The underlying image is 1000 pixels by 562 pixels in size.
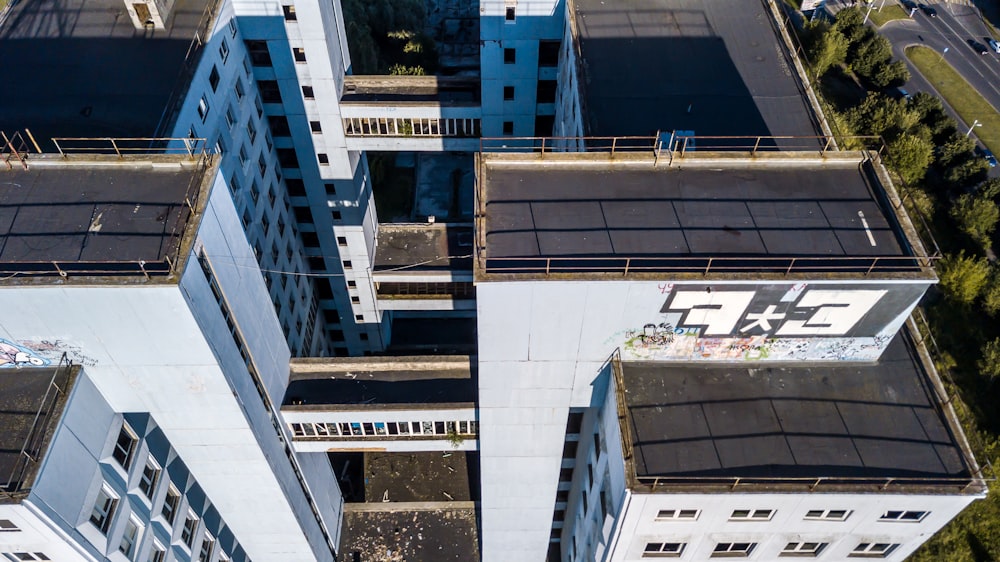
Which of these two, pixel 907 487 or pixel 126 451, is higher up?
pixel 126 451

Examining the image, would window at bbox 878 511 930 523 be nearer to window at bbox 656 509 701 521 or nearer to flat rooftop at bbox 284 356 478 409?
window at bbox 656 509 701 521

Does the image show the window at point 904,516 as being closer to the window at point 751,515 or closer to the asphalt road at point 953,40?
the window at point 751,515

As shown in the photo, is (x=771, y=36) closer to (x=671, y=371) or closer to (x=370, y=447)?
(x=671, y=371)

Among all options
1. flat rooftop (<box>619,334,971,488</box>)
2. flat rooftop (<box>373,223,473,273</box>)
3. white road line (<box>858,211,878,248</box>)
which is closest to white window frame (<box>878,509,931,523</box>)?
flat rooftop (<box>619,334,971,488</box>)

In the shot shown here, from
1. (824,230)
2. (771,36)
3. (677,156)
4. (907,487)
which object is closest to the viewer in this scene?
(907,487)

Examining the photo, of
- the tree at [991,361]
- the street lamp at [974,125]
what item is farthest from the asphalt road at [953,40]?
the tree at [991,361]

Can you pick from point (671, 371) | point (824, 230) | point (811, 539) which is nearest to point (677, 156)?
point (824, 230)
